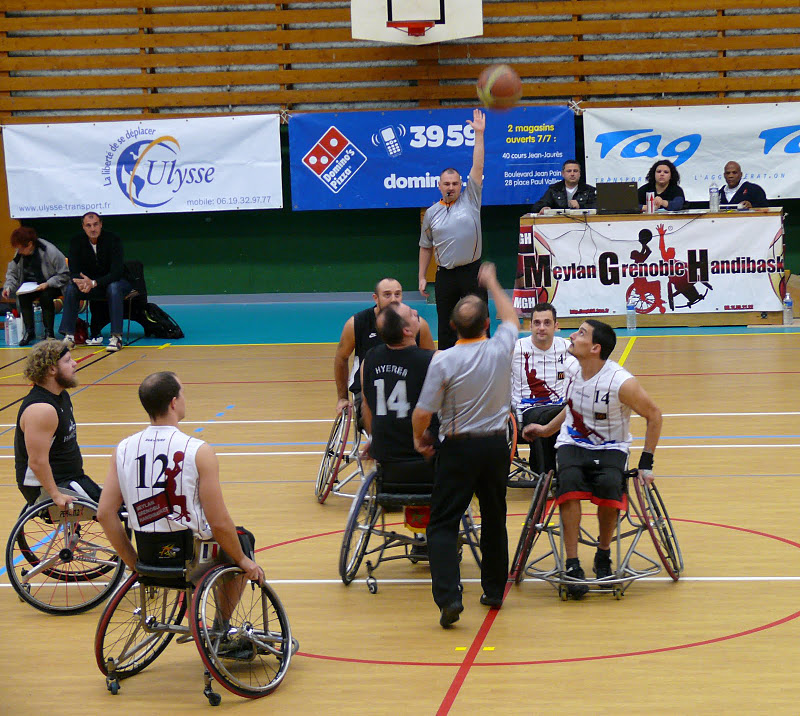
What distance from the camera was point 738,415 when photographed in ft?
29.6

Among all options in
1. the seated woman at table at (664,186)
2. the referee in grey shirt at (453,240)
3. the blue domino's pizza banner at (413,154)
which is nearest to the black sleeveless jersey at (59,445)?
the referee in grey shirt at (453,240)

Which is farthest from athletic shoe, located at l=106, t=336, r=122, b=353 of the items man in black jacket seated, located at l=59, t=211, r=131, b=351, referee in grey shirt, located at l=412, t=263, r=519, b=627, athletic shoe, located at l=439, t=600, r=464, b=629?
athletic shoe, located at l=439, t=600, r=464, b=629

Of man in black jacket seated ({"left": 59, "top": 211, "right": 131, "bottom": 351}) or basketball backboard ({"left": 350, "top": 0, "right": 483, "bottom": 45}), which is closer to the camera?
man in black jacket seated ({"left": 59, "top": 211, "right": 131, "bottom": 351})

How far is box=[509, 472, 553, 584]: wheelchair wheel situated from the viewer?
17.6 ft

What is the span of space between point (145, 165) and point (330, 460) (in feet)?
32.9

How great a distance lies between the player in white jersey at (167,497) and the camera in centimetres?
418

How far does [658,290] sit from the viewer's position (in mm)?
13375

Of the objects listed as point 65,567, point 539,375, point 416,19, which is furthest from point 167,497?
point 416,19

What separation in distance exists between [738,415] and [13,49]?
1218cm

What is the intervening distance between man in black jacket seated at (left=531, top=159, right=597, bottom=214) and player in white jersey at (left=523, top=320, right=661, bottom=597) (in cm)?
824

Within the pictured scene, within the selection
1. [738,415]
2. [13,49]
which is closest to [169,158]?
[13,49]

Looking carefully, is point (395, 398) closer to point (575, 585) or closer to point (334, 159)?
point (575, 585)

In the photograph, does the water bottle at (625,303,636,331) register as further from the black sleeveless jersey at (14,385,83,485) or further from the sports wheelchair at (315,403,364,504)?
the black sleeveless jersey at (14,385,83,485)

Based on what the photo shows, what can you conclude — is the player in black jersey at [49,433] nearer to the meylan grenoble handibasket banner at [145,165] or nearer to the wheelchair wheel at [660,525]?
the wheelchair wheel at [660,525]
